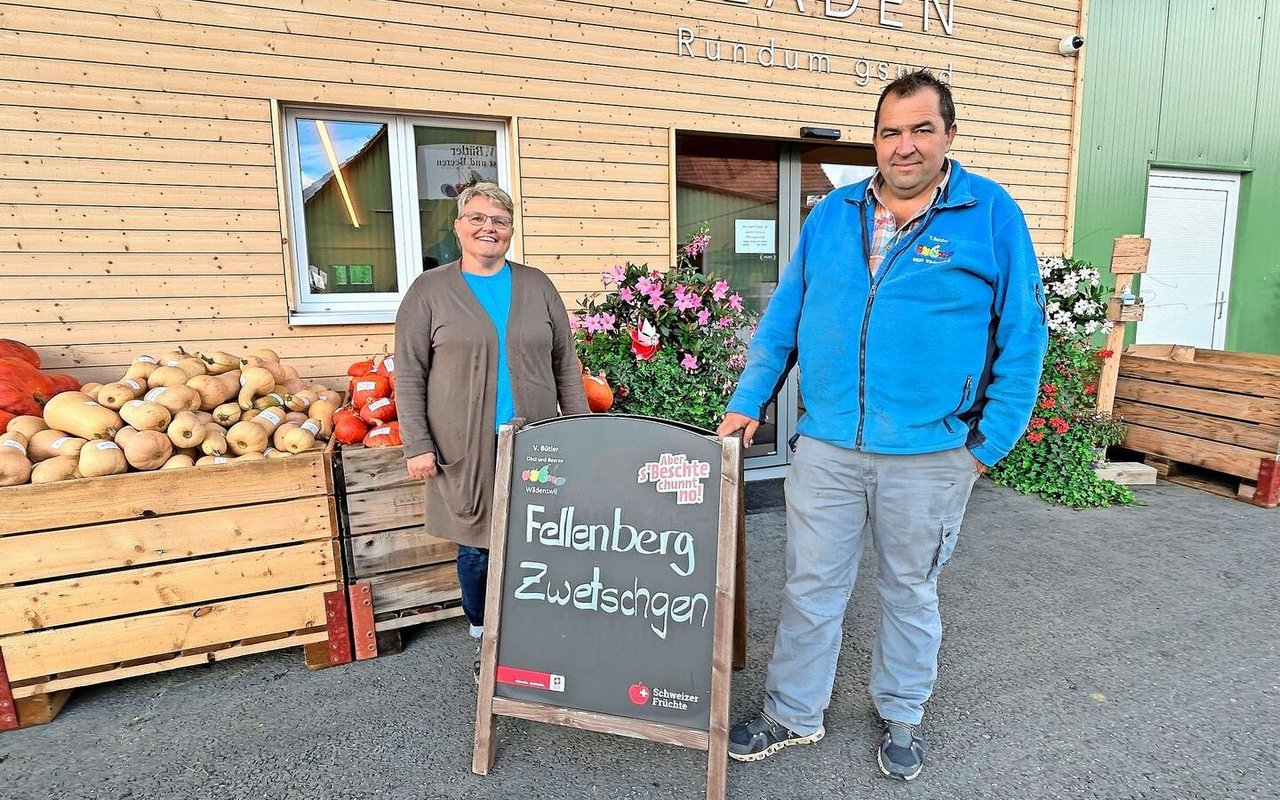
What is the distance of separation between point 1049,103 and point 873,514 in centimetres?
566

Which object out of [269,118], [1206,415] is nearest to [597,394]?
[269,118]

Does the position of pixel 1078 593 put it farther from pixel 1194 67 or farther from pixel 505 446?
pixel 1194 67

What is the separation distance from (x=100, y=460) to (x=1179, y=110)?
348 inches

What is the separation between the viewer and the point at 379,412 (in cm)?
292

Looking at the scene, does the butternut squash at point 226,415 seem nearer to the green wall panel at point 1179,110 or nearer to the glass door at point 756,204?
the glass door at point 756,204

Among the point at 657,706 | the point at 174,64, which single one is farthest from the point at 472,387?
the point at 174,64

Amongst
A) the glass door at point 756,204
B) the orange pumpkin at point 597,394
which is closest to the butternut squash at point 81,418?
the orange pumpkin at point 597,394

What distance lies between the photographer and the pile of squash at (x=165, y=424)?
8.21 feet

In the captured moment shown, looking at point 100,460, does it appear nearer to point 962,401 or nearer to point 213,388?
point 213,388

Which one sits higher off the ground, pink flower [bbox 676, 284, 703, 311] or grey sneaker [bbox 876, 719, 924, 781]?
pink flower [bbox 676, 284, 703, 311]

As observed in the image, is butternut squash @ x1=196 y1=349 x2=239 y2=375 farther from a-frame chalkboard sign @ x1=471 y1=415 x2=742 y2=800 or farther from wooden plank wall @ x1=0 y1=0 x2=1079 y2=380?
a-frame chalkboard sign @ x1=471 y1=415 x2=742 y2=800

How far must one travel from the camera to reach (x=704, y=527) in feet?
6.66

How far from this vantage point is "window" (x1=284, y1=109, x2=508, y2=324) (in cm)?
407

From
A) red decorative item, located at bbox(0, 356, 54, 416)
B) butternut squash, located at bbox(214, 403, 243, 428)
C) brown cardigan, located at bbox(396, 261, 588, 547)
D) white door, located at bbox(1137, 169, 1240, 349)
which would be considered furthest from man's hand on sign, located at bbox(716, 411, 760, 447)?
white door, located at bbox(1137, 169, 1240, 349)
